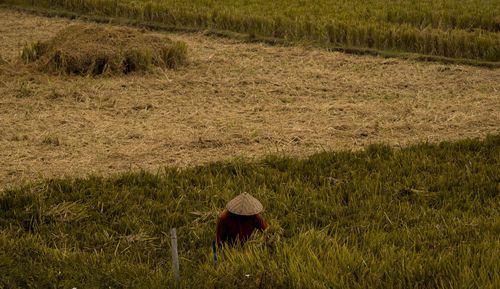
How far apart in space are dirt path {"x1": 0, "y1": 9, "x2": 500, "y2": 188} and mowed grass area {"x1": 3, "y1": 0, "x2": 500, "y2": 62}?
0.59m

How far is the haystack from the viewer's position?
25.9 ft

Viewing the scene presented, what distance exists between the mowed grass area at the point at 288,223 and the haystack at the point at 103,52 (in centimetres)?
334

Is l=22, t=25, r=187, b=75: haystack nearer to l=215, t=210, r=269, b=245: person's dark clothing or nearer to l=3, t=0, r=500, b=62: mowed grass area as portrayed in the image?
l=3, t=0, r=500, b=62: mowed grass area

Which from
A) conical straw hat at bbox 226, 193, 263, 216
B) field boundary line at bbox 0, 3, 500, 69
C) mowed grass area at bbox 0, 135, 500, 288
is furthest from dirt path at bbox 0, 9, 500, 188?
conical straw hat at bbox 226, 193, 263, 216

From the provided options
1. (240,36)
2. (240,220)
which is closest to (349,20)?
(240,36)

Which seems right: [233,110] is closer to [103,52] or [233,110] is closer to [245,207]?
[103,52]

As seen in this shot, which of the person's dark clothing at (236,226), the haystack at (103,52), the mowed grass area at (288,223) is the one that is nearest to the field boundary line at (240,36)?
the haystack at (103,52)

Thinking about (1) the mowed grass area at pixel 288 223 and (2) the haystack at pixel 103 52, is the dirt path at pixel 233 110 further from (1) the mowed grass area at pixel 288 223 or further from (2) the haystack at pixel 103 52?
(1) the mowed grass area at pixel 288 223

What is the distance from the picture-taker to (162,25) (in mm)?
10711

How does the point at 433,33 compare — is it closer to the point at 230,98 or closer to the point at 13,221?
the point at 230,98

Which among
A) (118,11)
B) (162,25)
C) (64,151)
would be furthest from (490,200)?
(118,11)

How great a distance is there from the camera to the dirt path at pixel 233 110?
18.2 feet

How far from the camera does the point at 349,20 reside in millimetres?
9688

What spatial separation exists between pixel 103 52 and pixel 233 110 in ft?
7.70
